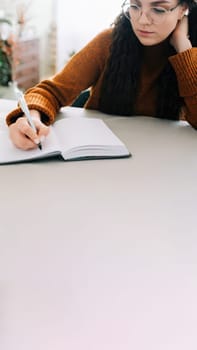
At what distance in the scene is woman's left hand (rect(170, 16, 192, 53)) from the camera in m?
1.20

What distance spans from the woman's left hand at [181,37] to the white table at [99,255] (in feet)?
1.44

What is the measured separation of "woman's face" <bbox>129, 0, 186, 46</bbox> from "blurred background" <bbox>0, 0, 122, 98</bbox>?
153 cm

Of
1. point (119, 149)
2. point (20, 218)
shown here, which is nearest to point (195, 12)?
point (119, 149)

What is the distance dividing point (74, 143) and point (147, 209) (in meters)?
0.28

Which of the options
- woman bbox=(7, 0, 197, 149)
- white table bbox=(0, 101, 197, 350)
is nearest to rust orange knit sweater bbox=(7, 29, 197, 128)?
woman bbox=(7, 0, 197, 149)

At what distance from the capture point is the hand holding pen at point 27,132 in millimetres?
895

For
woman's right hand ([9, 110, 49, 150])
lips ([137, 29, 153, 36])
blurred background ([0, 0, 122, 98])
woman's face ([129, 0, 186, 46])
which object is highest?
woman's face ([129, 0, 186, 46])

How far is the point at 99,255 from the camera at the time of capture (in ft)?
1.96

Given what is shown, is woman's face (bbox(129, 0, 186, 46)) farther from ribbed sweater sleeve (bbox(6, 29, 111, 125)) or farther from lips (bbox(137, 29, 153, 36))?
ribbed sweater sleeve (bbox(6, 29, 111, 125))

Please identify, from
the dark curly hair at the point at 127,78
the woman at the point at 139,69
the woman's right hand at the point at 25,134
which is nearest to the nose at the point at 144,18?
the woman at the point at 139,69

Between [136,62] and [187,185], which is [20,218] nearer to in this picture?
[187,185]

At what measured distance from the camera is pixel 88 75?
1262 millimetres

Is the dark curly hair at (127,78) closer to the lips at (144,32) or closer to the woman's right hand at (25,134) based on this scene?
the lips at (144,32)

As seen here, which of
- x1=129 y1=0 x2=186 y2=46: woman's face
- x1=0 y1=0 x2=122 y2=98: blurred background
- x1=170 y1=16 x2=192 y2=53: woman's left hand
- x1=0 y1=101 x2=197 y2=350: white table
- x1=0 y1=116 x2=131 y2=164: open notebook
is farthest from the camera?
x1=0 y1=0 x2=122 y2=98: blurred background
